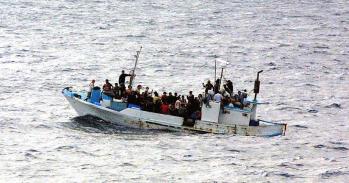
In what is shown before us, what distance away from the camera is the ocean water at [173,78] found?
3694 centimetres

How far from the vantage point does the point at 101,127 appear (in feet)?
144

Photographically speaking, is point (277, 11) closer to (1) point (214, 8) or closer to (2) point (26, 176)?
(1) point (214, 8)

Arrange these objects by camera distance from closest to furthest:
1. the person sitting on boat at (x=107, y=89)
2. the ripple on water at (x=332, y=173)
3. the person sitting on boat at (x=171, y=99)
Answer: the ripple on water at (x=332, y=173) < the person sitting on boat at (x=171, y=99) < the person sitting on boat at (x=107, y=89)

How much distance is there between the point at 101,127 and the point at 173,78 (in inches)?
776

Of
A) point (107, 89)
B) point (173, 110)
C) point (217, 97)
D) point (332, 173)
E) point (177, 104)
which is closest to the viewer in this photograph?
point (332, 173)

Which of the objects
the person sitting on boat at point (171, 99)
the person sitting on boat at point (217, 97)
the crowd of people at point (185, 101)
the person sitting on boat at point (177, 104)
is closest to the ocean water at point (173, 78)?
the crowd of people at point (185, 101)

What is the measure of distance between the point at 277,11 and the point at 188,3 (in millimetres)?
17059

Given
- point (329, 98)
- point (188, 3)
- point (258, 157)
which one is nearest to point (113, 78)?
point (329, 98)

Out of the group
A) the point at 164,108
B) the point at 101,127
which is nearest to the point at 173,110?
the point at 164,108

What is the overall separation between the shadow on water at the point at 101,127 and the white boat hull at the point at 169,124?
0.24 metres

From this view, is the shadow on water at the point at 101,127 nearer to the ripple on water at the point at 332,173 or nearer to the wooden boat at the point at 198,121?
the wooden boat at the point at 198,121

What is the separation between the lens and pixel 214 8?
379 feet

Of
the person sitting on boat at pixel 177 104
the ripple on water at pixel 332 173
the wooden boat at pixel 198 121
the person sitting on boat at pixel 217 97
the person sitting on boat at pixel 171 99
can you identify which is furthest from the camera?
the person sitting on boat at pixel 171 99

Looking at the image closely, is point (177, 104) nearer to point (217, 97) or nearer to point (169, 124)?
point (169, 124)
